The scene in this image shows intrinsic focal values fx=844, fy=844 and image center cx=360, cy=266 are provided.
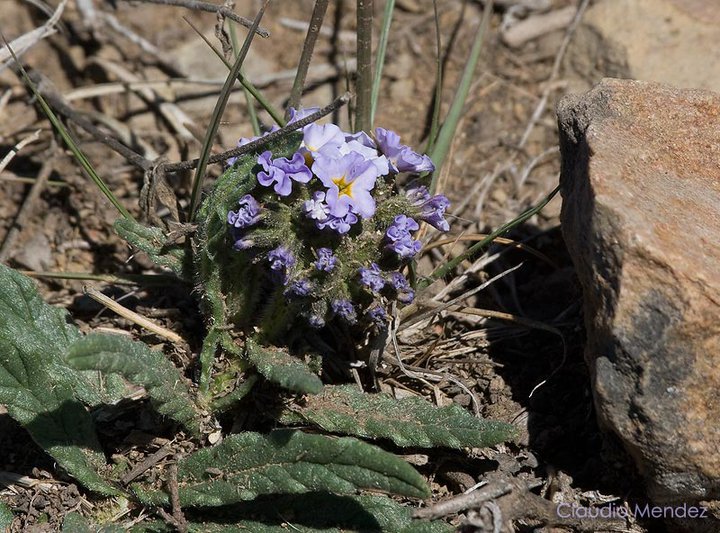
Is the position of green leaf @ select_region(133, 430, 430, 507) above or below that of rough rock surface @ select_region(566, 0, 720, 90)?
below

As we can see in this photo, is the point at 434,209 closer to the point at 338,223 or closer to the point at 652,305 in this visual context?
the point at 338,223

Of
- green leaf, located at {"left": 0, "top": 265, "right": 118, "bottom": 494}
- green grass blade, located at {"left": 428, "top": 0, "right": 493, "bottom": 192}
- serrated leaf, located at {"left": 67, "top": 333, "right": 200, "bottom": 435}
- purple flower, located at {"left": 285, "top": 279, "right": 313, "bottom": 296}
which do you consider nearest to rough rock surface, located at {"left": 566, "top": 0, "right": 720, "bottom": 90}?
green grass blade, located at {"left": 428, "top": 0, "right": 493, "bottom": 192}

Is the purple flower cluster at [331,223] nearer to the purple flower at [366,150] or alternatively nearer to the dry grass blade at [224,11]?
the purple flower at [366,150]

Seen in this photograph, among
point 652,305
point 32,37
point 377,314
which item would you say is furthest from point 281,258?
point 32,37

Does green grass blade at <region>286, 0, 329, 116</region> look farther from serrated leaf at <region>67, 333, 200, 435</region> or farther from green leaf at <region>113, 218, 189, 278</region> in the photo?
serrated leaf at <region>67, 333, 200, 435</region>

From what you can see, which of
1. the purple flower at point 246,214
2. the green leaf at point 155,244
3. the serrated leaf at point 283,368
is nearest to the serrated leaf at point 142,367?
the serrated leaf at point 283,368

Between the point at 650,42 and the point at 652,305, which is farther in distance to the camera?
the point at 650,42

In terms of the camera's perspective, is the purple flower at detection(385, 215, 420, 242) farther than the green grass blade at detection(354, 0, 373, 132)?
No
